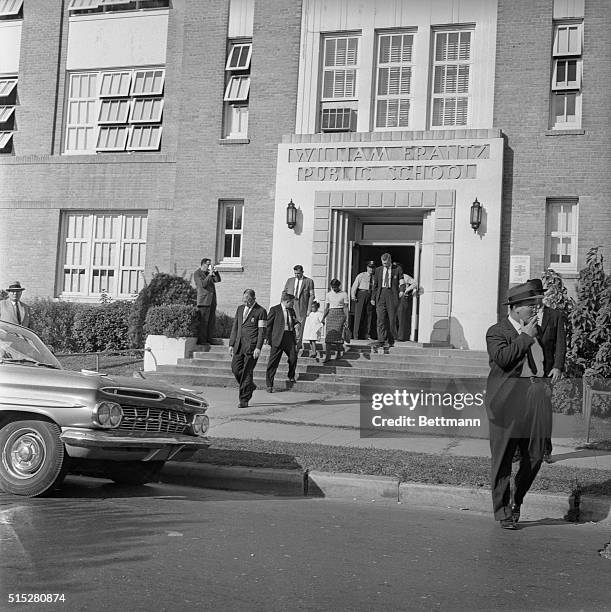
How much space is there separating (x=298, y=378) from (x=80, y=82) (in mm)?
10947

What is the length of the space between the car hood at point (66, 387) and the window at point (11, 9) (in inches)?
718

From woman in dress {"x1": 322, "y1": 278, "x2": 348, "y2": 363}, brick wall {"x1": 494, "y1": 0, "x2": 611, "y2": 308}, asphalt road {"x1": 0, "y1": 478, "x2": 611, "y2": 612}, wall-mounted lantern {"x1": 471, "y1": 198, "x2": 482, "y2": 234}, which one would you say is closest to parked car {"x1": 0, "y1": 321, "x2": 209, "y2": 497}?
asphalt road {"x1": 0, "y1": 478, "x2": 611, "y2": 612}

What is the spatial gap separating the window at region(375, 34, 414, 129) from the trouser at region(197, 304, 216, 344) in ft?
18.8

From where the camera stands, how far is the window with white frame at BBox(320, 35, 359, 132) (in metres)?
19.7

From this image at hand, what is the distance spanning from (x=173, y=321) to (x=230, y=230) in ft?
11.8

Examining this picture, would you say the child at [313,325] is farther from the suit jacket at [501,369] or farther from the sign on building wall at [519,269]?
the suit jacket at [501,369]

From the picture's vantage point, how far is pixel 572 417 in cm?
1298

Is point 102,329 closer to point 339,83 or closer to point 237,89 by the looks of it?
point 237,89

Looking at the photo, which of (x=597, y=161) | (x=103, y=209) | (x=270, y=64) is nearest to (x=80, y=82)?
(x=103, y=209)

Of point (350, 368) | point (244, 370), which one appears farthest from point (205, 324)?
point (244, 370)

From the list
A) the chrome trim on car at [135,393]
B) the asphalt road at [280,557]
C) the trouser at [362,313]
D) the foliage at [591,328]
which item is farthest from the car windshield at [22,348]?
the trouser at [362,313]

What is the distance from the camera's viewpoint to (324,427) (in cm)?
1192

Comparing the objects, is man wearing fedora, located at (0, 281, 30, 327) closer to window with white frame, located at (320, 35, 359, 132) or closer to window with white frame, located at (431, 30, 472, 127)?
window with white frame, located at (320, 35, 359, 132)

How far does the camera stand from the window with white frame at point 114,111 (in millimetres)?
21547
